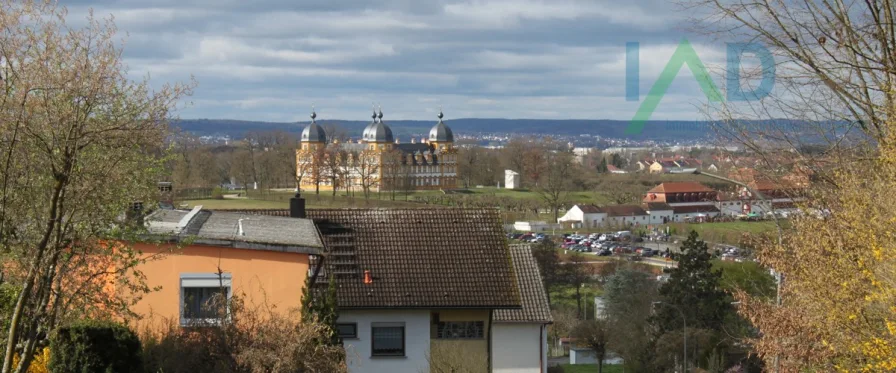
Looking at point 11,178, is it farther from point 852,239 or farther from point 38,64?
point 852,239

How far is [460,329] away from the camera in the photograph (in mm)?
19844

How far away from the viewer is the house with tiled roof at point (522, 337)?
78.9 ft

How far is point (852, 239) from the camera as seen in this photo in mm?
11336

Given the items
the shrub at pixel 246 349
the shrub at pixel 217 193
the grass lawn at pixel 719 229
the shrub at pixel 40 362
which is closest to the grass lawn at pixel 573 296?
the grass lawn at pixel 719 229

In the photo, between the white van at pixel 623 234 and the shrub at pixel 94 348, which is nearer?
the shrub at pixel 94 348

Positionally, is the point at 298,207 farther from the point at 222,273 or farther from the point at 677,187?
the point at 677,187

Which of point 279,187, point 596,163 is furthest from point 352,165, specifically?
point 596,163

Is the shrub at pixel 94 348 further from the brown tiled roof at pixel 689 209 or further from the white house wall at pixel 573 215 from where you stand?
the brown tiled roof at pixel 689 209

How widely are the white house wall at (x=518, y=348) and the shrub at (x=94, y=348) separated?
1146 centimetres

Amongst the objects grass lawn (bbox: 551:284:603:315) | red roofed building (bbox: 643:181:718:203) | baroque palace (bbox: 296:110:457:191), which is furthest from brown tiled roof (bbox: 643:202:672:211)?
grass lawn (bbox: 551:284:603:315)

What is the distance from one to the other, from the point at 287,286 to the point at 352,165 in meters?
104

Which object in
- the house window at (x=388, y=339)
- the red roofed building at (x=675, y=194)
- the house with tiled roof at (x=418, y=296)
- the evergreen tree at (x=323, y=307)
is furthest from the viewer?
the red roofed building at (x=675, y=194)

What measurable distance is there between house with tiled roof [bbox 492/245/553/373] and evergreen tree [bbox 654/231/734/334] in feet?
83.2

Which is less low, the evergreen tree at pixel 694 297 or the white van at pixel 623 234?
the evergreen tree at pixel 694 297
